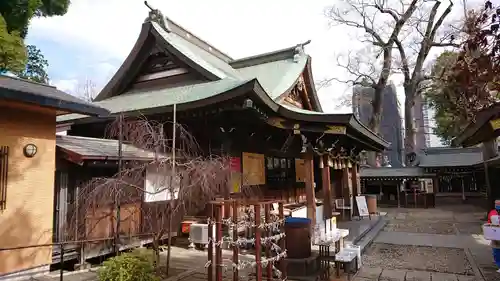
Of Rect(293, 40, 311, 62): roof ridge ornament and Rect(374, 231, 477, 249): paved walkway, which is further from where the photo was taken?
Rect(293, 40, 311, 62): roof ridge ornament

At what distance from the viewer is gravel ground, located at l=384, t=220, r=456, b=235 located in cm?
1171

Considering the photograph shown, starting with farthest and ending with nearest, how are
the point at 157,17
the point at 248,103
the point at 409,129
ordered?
the point at 409,129 < the point at 157,17 < the point at 248,103

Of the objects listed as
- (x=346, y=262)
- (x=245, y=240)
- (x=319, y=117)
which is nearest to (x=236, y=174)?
(x=319, y=117)

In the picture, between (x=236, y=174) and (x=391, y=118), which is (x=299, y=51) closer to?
(x=236, y=174)

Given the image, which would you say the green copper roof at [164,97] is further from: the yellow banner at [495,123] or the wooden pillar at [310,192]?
the yellow banner at [495,123]

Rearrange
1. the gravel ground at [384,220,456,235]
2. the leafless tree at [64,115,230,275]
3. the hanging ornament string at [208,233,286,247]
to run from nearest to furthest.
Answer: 1. the hanging ornament string at [208,233,286,247]
2. the leafless tree at [64,115,230,275]
3. the gravel ground at [384,220,456,235]

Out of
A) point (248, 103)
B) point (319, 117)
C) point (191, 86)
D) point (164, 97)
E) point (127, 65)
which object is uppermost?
point (127, 65)

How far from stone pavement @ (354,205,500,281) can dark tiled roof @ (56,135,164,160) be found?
5122 mm

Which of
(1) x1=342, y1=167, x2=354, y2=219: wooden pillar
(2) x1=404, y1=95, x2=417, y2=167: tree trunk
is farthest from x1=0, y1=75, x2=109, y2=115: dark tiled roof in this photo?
(2) x1=404, y1=95, x2=417, y2=167: tree trunk

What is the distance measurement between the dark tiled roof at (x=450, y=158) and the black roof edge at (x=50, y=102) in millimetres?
24410

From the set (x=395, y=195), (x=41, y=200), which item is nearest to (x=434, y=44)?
(x=395, y=195)

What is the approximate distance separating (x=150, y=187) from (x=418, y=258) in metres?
6.38

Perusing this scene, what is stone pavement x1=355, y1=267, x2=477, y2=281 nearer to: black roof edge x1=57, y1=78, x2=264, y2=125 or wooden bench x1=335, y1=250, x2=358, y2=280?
wooden bench x1=335, y1=250, x2=358, y2=280

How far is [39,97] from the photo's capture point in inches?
217
